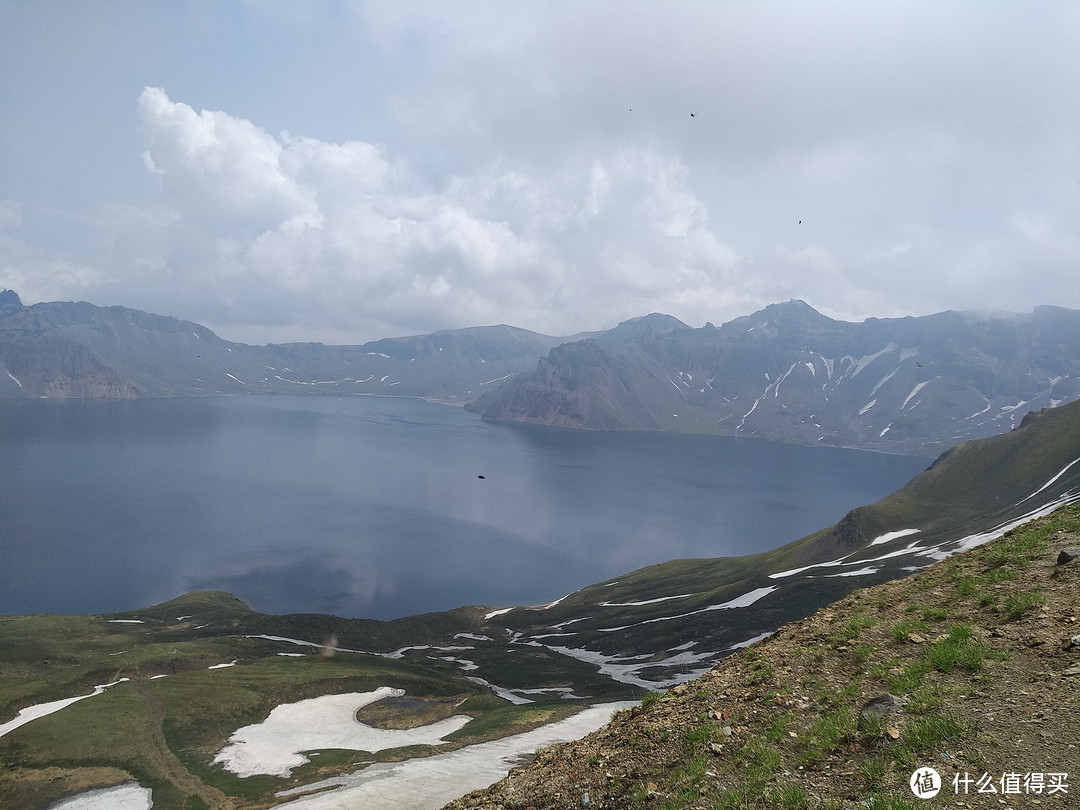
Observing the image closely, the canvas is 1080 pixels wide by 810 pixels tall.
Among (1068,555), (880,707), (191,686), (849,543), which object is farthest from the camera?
(849,543)

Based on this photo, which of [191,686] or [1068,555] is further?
[191,686]

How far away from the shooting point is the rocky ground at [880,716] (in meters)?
9.07

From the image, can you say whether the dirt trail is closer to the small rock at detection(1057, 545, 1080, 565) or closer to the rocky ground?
the rocky ground

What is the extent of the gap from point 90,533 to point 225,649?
431 ft

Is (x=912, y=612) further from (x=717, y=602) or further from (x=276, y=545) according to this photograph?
(x=276, y=545)

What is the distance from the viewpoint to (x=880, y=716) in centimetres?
1103

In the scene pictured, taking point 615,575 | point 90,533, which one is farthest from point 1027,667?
point 90,533

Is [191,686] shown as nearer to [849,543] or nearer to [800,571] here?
[800,571]

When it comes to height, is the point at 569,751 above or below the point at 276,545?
above

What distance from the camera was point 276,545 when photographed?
181125 mm

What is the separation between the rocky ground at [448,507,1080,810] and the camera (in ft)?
29.8

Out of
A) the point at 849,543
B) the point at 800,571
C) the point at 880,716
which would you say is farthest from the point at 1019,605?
the point at 849,543

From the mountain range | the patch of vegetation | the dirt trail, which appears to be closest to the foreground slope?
the mountain range

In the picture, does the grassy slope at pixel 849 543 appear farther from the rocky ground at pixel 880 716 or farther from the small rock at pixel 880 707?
the small rock at pixel 880 707
